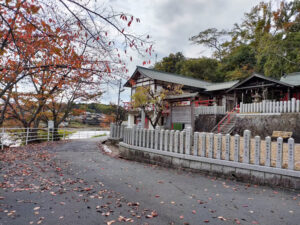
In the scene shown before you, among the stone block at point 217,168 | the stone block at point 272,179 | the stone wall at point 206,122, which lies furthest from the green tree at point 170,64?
the stone block at point 272,179

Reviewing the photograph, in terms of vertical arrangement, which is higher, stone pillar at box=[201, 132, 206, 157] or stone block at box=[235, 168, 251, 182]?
stone pillar at box=[201, 132, 206, 157]

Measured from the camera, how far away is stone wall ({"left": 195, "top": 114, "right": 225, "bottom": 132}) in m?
17.4

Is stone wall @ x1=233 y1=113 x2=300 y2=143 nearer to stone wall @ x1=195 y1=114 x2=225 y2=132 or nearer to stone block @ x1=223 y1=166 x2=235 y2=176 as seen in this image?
stone wall @ x1=195 y1=114 x2=225 y2=132

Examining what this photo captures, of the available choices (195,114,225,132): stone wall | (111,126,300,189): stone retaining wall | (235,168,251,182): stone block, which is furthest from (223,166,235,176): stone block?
(195,114,225,132): stone wall

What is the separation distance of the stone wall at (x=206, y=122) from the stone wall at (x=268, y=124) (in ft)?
9.94

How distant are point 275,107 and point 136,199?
11.9 meters

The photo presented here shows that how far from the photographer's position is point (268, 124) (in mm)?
12492

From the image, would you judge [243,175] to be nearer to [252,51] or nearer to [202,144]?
[202,144]

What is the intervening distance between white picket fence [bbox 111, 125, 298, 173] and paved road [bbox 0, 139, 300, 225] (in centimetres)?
77

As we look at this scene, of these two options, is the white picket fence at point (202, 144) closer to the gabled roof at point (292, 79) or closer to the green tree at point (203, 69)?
the gabled roof at point (292, 79)

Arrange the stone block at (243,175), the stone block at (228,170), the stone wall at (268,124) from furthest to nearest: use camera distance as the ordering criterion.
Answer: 1. the stone wall at (268,124)
2. the stone block at (228,170)
3. the stone block at (243,175)

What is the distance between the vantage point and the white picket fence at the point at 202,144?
548cm

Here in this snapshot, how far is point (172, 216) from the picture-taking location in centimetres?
376

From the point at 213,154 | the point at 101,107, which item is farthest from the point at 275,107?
the point at 101,107
